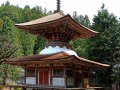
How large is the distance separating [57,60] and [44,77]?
8.81 ft

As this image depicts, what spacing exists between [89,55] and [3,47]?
13.8m

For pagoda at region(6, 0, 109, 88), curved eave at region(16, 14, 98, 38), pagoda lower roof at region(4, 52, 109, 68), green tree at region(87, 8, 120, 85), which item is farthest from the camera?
green tree at region(87, 8, 120, 85)

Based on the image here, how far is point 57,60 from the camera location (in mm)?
20469

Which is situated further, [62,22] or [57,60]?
[62,22]

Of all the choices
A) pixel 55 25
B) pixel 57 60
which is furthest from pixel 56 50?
pixel 57 60

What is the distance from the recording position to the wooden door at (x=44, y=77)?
73.3 feet

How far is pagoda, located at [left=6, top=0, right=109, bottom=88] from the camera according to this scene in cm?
2145

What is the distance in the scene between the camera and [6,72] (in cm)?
4478

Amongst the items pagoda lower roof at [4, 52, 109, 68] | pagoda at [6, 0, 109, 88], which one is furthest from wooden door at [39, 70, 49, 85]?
pagoda lower roof at [4, 52, 109, 68]

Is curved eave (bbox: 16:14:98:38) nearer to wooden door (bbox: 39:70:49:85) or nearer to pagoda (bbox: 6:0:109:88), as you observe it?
pagoda (bbox: 6:0:109:88)

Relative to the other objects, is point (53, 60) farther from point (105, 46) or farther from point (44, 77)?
point (105, 46)

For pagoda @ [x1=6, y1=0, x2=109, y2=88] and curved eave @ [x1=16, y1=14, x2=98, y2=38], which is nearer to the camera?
curved eave @ [x1=16, y1=14, x2=98, y2=38]

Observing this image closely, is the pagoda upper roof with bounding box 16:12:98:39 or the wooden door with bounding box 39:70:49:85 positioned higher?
the pagoda upper roof with bounding box 16:12:98:39

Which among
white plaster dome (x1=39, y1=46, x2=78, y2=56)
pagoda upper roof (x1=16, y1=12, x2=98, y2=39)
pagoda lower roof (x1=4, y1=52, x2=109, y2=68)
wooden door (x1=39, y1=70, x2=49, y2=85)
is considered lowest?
wooden door (x1=39, y1=70, x2=49, y2=85)
